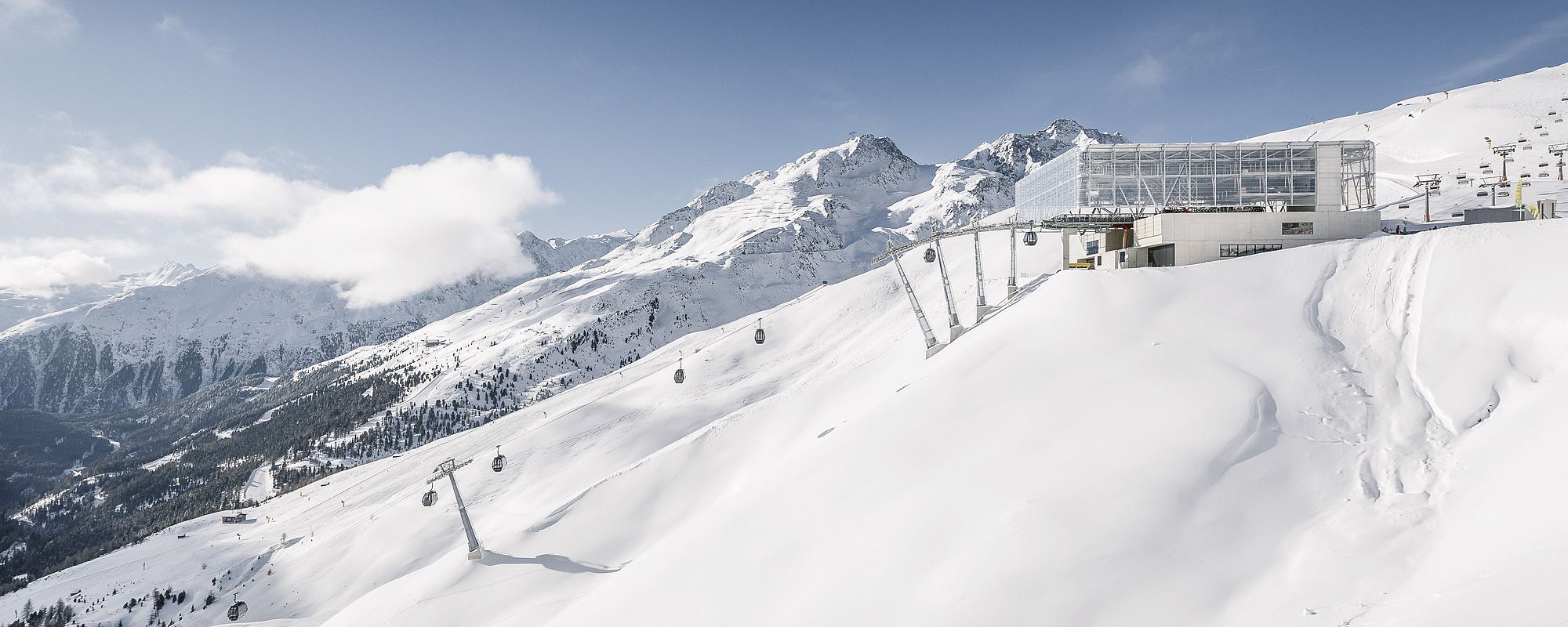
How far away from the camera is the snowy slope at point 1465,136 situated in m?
64.1

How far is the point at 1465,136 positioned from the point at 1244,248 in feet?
304

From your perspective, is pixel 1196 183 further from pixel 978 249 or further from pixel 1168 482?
pixel 1168 482

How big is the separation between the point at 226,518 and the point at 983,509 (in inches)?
6235

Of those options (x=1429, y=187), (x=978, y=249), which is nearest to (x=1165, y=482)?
(x=978, y=249)

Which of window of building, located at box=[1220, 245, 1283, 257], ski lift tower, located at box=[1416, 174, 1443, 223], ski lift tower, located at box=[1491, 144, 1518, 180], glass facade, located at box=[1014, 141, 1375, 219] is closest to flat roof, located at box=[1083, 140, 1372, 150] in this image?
glass facade, located at box=[1014, 141, 1375, 219]

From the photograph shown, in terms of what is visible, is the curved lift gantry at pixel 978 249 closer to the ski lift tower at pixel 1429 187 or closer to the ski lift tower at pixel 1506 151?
the ski lift tower at pixel 1429 187

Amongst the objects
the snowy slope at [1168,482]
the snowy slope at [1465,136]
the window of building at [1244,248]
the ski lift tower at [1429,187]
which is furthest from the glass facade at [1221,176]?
the snowy slope at [1465,136]

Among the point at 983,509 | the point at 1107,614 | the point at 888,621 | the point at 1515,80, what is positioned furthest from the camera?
the point at 1515,80

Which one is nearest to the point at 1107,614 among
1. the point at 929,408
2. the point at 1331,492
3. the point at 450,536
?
the point at 1331,492

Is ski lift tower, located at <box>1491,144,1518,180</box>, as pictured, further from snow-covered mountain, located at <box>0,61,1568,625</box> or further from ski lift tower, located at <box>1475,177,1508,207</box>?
snow-covered mountain, located at <box>0,61,1568,625</box>

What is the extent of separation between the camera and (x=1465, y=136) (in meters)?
94.2

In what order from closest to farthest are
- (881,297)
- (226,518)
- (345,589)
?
(345,589) < (881,297) < (226,518)

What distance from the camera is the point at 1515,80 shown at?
11488 centimetres

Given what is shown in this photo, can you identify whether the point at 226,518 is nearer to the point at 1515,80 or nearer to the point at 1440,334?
the point at 1440,334
